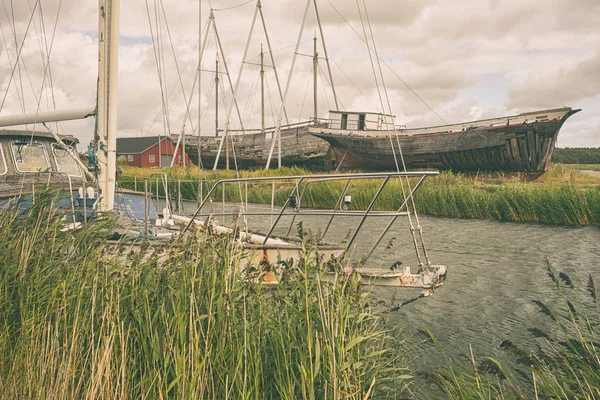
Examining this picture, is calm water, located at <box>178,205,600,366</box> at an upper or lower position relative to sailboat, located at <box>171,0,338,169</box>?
lower

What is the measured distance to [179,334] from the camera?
344 centimetres

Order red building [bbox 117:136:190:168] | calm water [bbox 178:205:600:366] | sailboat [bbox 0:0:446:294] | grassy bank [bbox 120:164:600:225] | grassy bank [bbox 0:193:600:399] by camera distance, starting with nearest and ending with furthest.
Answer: grassy bank [bbox 0:193:600:399]
sailboat [bbox 0:0:446:294]
calm water [bbox 178:205:600:366]
grassy bank [bbox 120:164:600:225]
red building [bbox 117:136:190:168]

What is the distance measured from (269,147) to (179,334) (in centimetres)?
3695

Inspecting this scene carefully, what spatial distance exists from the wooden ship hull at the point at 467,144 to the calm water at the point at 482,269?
35.6ft

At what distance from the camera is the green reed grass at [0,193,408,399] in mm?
3234

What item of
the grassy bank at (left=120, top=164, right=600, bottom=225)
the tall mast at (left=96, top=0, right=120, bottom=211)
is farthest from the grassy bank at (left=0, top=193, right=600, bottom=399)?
the grassy bank at (left=120, top=164, right=600, bottom=225)

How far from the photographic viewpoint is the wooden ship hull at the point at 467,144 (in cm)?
2812

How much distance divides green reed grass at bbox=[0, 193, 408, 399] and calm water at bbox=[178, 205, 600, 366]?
2.91 feet

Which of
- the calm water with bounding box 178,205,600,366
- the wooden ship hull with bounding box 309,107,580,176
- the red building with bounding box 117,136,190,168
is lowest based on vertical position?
the calm water with bounding box 178,205,600,366

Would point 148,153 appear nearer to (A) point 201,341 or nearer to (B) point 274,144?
(B) point 274,144

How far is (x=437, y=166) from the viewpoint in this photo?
105 ft

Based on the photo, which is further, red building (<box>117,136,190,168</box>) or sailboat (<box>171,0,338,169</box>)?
red building (<box>117,136,190,168</box>)

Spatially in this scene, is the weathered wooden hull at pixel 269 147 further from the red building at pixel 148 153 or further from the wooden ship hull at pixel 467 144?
the red building at pixel 148 153

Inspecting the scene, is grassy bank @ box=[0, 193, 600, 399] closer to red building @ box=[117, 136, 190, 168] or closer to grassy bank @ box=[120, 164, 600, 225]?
grassy bank @ box=[120, 164, 600, 225]
